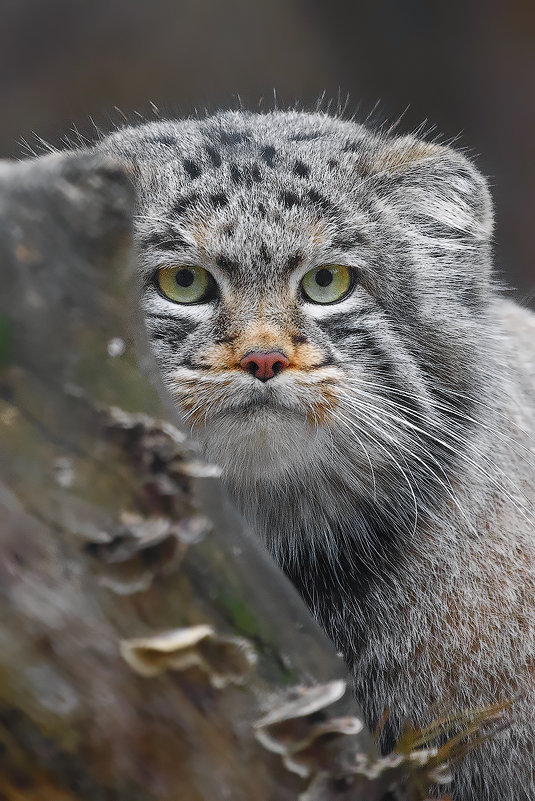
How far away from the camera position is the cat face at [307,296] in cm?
238

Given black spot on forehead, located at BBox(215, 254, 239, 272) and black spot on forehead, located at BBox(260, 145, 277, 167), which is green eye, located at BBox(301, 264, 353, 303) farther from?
black spot on forehead, located at BBox(260, 145, 277, 167)

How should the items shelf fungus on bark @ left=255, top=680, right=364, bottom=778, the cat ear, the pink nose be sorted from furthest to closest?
1. the cat ear
2. the pink nose
3. shelf fungus on bark @ left=255, top=680, right=364, bottom=778

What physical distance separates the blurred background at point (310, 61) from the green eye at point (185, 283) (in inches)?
192

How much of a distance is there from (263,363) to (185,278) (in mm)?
381

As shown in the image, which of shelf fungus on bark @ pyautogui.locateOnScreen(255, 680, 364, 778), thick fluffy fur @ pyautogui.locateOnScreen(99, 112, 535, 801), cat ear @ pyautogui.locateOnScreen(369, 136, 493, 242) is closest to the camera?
shelf fungus on bark @ pyautogui.locateOnScreen(255, 680, 364, 778)

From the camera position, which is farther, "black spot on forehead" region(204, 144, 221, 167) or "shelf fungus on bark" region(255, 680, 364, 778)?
"black spot on forehead" region(204, 144, 221, 167)

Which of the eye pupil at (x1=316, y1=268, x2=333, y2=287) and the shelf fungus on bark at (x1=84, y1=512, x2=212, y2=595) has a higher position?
the eye pupil at (x1=316, y1=268, x2=333, y2=287)

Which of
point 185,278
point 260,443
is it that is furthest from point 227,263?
point 260,443

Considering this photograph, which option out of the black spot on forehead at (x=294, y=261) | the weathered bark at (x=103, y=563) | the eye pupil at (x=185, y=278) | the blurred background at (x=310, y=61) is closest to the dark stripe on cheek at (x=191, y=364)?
the eye pupil at (x=185, y=278)

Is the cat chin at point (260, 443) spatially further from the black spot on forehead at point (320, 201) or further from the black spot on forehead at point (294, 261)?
the black spot on forehead at point (320, 201)

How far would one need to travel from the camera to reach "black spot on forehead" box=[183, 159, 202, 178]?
2.61 m

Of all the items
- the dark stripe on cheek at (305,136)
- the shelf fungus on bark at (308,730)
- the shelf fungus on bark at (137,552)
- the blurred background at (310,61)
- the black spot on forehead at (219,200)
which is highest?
the blurred background at (310,61)

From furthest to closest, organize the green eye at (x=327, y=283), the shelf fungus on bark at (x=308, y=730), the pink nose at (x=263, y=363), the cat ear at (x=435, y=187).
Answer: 1. the cat ear at (x=435, y=187)
2. the green eye at (x=327, y=283)
3. the pink nose at (x=263, y=363)
4. the shelf fungus on bark at (x=308, y=730)

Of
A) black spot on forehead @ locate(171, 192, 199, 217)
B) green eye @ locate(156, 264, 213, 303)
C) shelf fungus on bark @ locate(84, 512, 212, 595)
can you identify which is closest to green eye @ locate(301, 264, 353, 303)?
green eye @ locate(156, 264, 213, 303)
